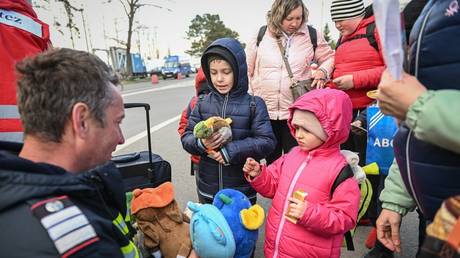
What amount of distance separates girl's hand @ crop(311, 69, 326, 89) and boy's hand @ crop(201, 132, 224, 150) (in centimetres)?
109

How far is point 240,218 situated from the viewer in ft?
6.41

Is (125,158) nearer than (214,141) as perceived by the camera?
No

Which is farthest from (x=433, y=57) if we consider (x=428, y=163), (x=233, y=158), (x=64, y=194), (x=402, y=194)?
(x=233, y=158)

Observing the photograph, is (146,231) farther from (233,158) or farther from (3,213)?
(3,213)

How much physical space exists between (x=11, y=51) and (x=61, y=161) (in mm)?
1150

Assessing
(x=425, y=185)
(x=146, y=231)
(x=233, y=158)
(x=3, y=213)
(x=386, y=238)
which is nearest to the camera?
(x=3, y=213)

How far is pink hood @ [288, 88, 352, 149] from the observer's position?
193 cm

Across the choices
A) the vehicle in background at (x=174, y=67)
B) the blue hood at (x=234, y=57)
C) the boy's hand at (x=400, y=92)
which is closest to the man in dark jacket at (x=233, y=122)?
the blue hood at (x=234, y=57)

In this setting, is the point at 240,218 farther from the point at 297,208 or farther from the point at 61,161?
the point at 61,161

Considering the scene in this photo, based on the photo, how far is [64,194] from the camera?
1.09m

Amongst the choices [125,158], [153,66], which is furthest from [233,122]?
[153,66]

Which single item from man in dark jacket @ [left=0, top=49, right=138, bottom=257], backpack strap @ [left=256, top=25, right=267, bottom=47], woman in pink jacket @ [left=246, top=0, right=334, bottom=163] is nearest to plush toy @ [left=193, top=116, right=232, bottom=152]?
woman in pink jacket @ [left=246, top=0, right=334, bottom=163]

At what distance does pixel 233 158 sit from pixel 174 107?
29.3 feet

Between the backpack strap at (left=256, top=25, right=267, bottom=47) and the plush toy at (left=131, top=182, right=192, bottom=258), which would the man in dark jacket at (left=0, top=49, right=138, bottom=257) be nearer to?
the plush toy at (left=131, top=182, right=192, bottom=258)
